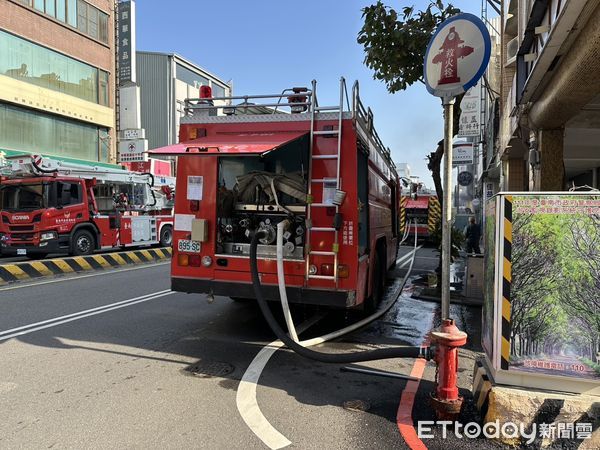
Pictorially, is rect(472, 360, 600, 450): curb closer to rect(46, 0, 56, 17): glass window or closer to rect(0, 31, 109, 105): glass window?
rect(0, 31, 109, 105): glass window

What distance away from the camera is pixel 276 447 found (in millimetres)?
3254

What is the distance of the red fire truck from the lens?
518cm

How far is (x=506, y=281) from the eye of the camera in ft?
11.2

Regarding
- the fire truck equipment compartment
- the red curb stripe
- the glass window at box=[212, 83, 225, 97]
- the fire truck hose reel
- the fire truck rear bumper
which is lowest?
the red curb stripe

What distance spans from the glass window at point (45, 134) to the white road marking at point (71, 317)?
1595 centimetres

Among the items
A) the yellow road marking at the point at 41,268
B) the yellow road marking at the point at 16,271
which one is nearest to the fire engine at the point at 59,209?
the yellow road marking at the point at 41,268

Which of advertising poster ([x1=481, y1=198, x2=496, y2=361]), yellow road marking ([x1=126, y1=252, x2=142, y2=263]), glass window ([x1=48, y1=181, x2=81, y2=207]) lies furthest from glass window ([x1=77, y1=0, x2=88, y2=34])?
advertising poster ([x1=481, y1=198, x2=496, y2=361])

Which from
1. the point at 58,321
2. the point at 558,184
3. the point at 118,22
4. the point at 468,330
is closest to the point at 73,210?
the point at 58,321

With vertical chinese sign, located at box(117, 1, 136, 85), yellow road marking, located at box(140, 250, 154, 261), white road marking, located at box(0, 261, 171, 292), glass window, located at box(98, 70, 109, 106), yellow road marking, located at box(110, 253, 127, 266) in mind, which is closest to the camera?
white road marking, located at box(0, 261, 171, 292)

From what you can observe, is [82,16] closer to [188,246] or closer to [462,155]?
[462,155]

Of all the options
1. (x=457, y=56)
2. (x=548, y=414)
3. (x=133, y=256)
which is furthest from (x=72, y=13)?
(x=548, y=414)

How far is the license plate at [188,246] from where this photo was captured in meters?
5.72

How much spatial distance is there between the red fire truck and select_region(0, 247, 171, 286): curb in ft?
22.3

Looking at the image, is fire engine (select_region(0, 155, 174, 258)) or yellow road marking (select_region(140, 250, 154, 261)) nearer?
fire engine (select_region(0, 155, 174, 258))
